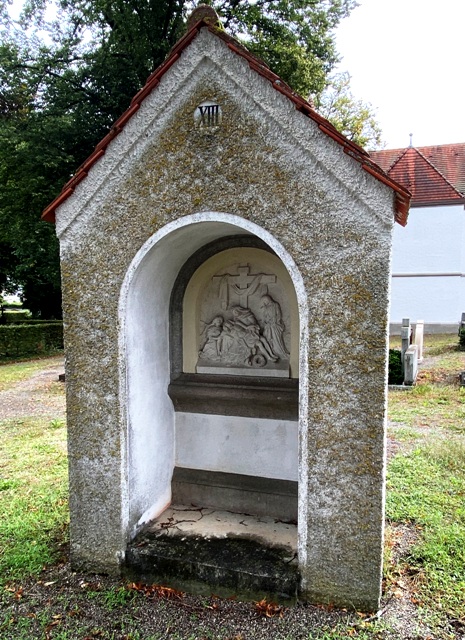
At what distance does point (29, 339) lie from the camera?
64.3ft

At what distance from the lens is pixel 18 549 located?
4.25 m

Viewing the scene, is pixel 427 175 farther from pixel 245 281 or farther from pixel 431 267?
pixel 245 281

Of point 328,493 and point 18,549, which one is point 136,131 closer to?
point 328,493

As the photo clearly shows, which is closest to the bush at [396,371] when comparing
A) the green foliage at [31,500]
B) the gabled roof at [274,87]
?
the green foliage at [31,500]

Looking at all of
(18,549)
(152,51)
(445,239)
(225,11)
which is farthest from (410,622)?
(445,239)

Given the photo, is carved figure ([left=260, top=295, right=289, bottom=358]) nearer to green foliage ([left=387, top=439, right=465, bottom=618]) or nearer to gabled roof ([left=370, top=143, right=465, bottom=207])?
green foliage ([left=387, top=439, right=465, bottom=618])

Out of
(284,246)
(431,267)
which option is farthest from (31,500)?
(431,267)

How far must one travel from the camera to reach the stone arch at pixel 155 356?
331 centimetres

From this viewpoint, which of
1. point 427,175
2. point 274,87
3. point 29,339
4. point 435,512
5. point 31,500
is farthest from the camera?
point 427,175

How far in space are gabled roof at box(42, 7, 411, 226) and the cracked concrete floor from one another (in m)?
2.80

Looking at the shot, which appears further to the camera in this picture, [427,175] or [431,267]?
[431,267]

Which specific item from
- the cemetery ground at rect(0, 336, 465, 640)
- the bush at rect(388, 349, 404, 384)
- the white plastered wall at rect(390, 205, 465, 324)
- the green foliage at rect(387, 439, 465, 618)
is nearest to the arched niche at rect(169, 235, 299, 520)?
the cemetery ground at rect(0, 336, 465, 640)

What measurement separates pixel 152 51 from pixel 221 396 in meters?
13.0

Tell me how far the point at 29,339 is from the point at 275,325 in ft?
58.5
